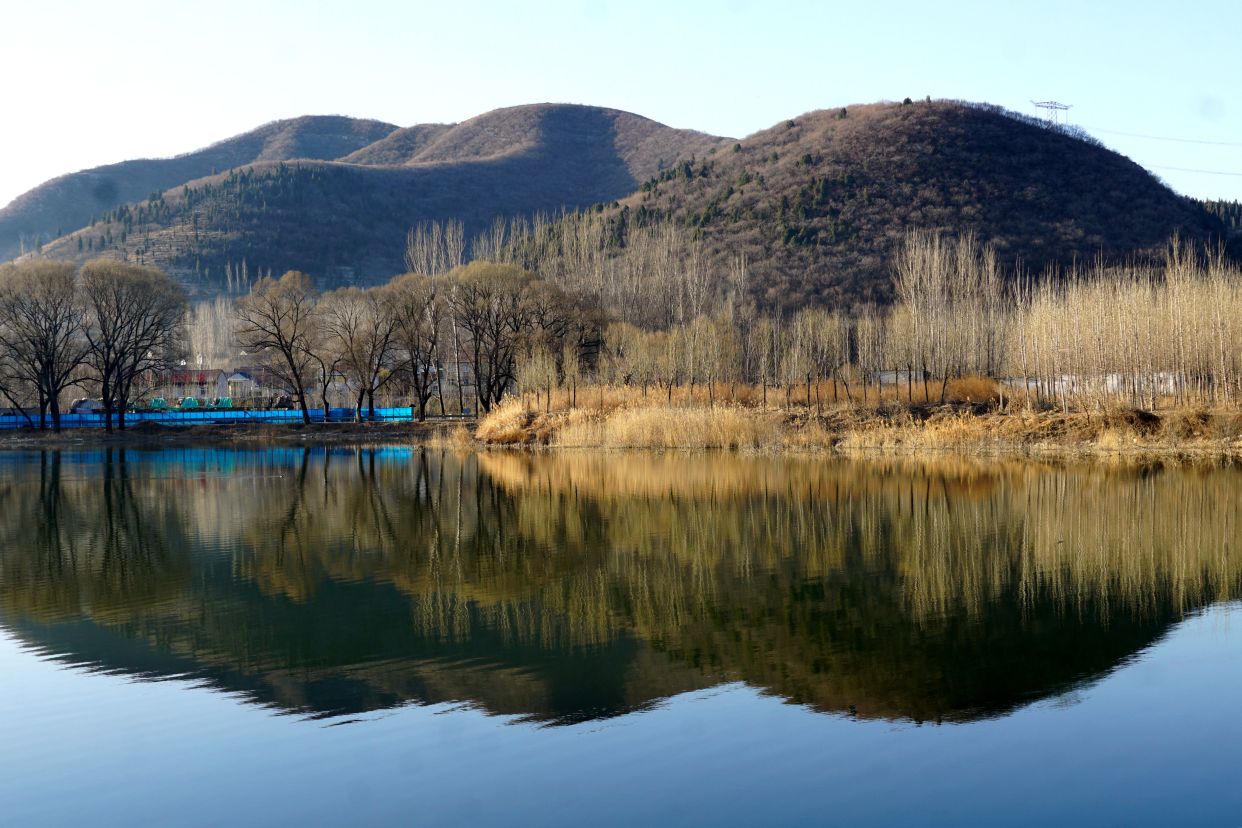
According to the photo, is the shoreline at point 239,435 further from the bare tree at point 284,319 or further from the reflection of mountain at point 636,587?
the reflection of mountain at point 636,587

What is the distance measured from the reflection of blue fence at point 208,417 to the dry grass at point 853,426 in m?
19.3

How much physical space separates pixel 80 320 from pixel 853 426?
49388mm

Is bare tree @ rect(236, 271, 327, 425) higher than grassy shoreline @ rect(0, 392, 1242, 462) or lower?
higher

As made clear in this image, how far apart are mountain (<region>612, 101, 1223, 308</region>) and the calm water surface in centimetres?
6724

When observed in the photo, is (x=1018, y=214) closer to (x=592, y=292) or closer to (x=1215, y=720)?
(x=592, y=292)

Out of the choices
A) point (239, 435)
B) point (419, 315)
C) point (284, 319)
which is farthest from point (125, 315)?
point (419, 315)

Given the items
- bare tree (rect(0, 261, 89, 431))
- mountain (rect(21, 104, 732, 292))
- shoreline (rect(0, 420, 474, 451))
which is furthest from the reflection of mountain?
mountain (rect(21, 104, 732, 292))

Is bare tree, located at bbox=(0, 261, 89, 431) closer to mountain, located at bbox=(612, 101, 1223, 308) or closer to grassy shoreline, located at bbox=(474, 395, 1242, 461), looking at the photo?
grassy shoreline, located at bbox=(474, 395, 1242, 461)

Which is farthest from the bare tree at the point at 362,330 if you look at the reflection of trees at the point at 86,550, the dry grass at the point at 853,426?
the reflection of trees at the point at 86,550

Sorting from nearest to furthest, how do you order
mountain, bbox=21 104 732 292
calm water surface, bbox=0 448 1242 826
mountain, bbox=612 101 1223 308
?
calm water surface, bbox=0 448 1242 826
mountain, bbox=612 101 1223 308
mountain, bbox=21 104 732 292

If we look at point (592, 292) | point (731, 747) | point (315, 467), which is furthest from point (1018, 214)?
point (731, 747)

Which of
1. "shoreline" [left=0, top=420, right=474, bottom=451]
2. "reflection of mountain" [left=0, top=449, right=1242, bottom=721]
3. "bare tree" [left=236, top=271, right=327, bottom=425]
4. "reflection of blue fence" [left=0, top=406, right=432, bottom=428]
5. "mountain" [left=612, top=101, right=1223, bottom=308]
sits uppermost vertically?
"mountain" [left=612, top=101, right=1223, bottom=308]

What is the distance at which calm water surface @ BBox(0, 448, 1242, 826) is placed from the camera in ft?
28.0

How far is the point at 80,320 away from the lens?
67.0m
